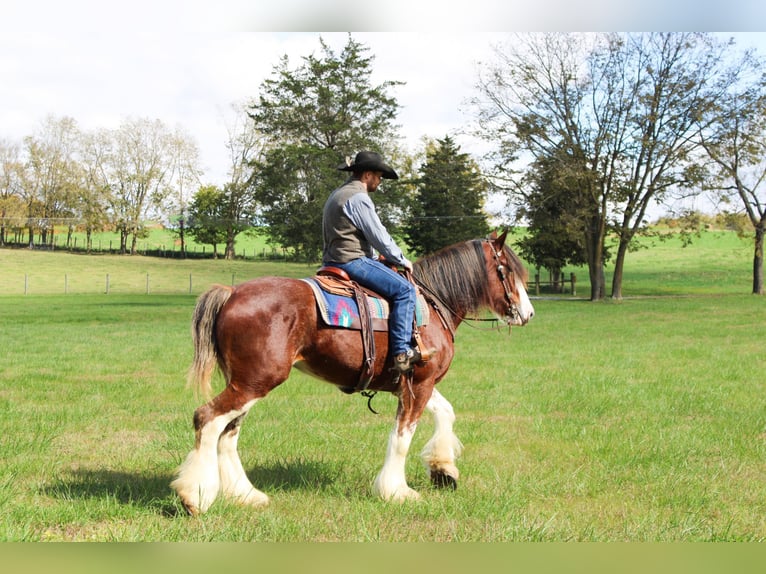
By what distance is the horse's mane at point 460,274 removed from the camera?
6.92m

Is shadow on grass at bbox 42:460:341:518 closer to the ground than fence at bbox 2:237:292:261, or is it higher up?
Answer: closer to the ground

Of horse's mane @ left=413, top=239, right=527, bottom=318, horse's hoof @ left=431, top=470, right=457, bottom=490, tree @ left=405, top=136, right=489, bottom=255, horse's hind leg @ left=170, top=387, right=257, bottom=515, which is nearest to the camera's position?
horse's hind leg @ left=170, top=387, right=257, bottom=515

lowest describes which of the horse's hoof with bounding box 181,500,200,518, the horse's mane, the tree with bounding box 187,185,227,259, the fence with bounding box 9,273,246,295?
Result: the fence with bounding box 9,273,246,295

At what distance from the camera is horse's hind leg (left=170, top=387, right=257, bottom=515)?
5484 millimetres

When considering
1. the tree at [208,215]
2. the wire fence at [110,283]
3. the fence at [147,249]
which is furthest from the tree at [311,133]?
the fence at [147,249]

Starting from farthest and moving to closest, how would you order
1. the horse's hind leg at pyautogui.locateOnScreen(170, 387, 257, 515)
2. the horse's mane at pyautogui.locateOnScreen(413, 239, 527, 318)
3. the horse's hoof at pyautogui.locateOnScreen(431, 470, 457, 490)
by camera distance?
the horse's mane at pyautogui.locateOnScreen(413, 239, 527, 318), the horse's hoof at pyautogui.locateOnScreen(431, 470, 457, 490), the horse's hind leg at pyautogui.locateOnScreen(170, 387, 257, 515)

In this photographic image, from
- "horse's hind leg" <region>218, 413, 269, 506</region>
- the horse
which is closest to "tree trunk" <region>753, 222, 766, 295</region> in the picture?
the horse

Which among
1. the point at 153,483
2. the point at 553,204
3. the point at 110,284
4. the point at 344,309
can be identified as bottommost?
the point at 110,284

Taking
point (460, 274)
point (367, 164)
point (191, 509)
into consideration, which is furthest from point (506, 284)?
point (191, 509)

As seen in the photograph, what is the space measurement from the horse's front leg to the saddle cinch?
393 mm

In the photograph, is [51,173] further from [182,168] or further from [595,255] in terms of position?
[595,255]

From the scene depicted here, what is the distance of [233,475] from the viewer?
19.3ft

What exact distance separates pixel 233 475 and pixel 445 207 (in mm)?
52173

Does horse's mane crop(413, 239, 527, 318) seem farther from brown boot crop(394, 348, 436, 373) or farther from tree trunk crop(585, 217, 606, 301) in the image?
tree trunk crop(585, 217, 606, 301)
